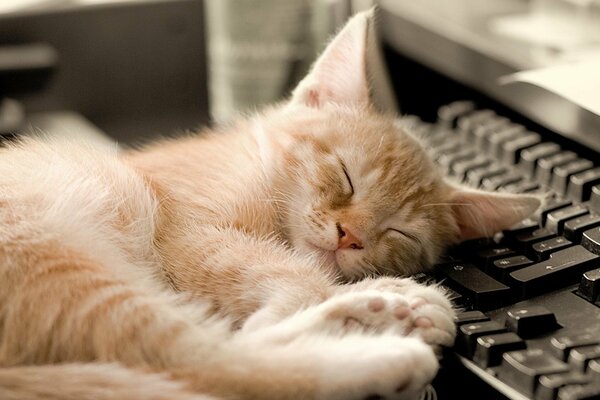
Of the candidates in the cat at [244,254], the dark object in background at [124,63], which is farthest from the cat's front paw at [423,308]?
the dark object in background at [124,63]

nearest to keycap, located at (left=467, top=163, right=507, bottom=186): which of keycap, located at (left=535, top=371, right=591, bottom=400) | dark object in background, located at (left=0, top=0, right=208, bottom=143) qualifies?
keycap, located at (left=535, top=371, right=591, bottom=400)

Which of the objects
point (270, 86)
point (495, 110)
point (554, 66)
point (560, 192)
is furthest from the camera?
point (270, 86)

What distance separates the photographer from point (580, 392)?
75 cm

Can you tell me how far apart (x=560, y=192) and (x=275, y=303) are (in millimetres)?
464

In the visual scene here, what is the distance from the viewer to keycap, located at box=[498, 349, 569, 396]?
787mm

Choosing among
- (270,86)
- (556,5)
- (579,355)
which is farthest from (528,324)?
(270,86)

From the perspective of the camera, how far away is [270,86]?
1.86 meters

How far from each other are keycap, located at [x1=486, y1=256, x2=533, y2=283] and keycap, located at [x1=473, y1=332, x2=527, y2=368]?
0.14 metres

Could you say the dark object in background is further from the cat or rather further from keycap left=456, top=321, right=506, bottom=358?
keycap left=456, top=321, right=506, bottom=358

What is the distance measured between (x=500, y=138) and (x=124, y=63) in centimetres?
80

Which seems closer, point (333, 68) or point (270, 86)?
point (333, 68)

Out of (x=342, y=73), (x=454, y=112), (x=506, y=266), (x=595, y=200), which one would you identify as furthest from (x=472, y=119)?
(x=506, y=266)

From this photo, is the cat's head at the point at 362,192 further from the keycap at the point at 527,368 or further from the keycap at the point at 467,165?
the keycap at the point at 527,368

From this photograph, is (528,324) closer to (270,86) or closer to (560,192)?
(560,192)
